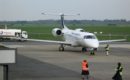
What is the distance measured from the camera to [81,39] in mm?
56438

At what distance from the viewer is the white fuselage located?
54.3 meters

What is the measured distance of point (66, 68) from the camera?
122ft

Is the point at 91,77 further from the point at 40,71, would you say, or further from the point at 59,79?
the point at 40,71

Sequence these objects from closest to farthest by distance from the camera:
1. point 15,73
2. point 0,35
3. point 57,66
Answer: point 15,73, point 57,66, point 0,35

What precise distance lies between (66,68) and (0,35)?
69074 mm

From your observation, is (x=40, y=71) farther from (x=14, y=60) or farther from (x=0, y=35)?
(x=0, y=35)

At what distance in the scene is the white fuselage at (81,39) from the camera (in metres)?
54.3

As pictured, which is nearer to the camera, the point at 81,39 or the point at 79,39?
the point at 81,39

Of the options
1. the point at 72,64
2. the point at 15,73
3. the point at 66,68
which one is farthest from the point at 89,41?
the point at 15,73

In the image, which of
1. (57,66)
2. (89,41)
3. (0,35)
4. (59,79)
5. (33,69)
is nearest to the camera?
(59,79)

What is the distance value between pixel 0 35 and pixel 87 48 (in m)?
49.8

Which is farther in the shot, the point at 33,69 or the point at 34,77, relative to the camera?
the point at 33,69

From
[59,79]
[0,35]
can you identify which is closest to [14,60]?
[59,79]

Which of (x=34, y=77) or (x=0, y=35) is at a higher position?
(x=0, y=35)
